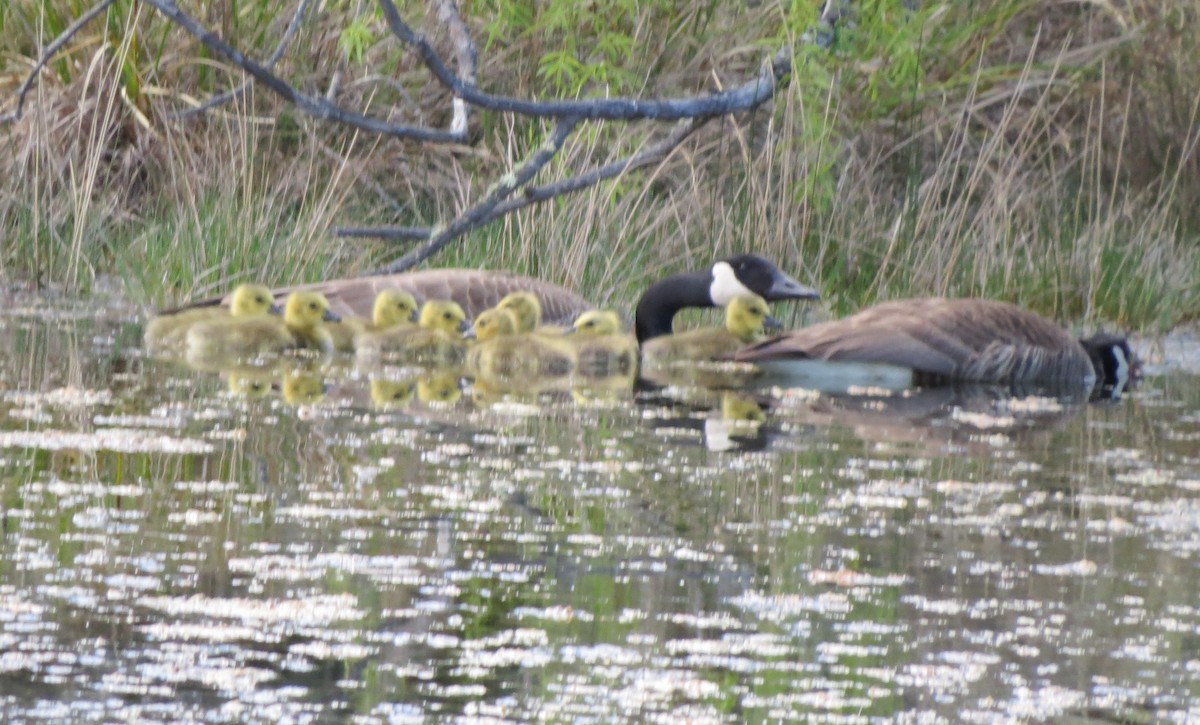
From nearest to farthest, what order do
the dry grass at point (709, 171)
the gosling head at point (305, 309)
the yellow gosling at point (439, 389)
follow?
the yellow gosling at point (439, 389) → the gosling head at point (305, 309) → the dry grass at point (709, 171)

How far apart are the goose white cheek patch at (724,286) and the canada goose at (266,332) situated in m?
2.01

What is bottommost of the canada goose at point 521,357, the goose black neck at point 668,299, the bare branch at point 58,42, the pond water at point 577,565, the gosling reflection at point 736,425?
the pond water at point 577,565

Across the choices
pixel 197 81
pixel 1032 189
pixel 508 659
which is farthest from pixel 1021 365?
pixel 197 81

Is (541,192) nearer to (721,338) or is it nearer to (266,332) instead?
(721,338)

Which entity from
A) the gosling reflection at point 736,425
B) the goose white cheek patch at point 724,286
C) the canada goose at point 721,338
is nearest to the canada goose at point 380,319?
the canada goose at point 721,338

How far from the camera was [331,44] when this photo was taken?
13898mm

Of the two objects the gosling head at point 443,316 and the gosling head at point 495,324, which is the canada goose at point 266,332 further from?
the gosling head at point 495,324

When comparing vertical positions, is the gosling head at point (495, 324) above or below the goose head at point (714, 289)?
below

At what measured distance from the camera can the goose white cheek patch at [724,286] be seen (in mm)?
10180

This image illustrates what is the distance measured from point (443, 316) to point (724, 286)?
1.61 m

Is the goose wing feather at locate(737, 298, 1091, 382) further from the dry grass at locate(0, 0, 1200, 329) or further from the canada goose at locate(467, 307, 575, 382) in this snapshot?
the dry grass at locate(0, 0, 1200, 329)

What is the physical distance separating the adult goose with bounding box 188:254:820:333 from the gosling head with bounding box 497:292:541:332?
0.40 m

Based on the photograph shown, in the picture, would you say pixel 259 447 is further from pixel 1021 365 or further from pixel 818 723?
pixel 1021 365

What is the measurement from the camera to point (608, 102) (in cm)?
1027
